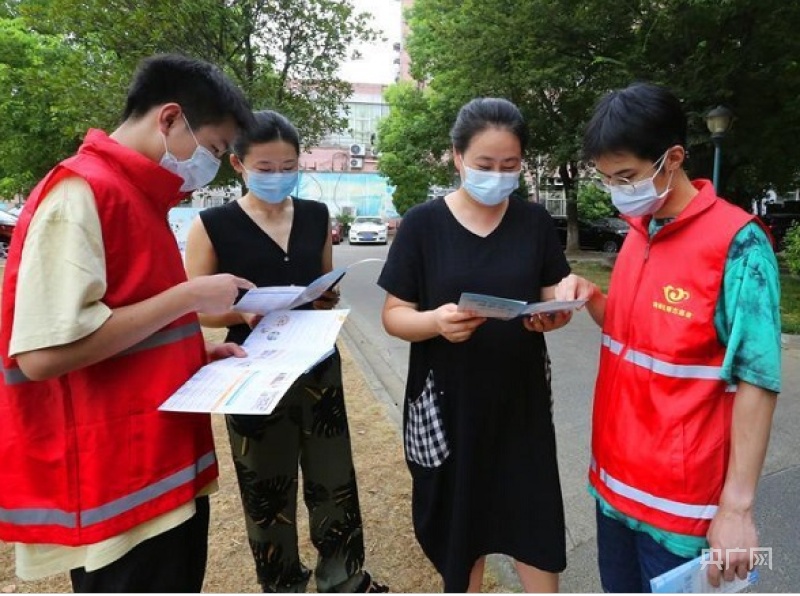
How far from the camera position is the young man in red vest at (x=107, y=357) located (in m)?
1.19

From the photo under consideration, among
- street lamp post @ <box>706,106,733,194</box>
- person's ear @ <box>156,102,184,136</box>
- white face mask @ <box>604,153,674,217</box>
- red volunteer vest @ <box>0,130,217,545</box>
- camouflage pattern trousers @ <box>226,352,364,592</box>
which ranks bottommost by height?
camouflage pattern trousers @ <box>226,352,364,592</box>

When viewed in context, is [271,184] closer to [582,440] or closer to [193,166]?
[193,166]

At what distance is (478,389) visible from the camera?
1821 millimetres

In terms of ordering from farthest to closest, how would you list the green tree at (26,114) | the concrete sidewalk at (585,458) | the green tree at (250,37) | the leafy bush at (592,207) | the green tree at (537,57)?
the leafy bush at (592,207) → the green tree at (26,114) → the green tree at (537,57) → the green tree at (250,37) → the concrete sidewalk at (585,458)

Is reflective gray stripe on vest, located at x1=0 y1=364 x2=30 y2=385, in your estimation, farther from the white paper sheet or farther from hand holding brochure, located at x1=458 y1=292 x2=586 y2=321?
hand holding brochure, located at x1=458 y1=292 x2=586 y2=321

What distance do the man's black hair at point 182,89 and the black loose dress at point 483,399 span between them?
2.20 ft

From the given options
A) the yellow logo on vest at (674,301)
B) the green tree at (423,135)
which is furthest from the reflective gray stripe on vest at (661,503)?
the green tree at (423,135)

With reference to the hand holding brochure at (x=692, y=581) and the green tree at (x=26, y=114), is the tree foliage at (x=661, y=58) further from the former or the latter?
the green tree at (x=26, y=114)

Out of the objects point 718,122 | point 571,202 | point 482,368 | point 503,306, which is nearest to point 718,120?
point 718,122

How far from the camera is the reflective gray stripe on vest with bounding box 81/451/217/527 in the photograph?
1.26m

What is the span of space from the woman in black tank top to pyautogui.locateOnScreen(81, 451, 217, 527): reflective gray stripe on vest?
73 cm

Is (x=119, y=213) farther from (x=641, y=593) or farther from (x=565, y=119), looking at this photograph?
(x=565, y=119)

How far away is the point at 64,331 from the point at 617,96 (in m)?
1.40

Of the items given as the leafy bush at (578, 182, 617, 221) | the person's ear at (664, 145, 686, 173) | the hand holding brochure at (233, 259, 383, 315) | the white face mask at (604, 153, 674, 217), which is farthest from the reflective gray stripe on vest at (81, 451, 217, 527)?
the leafy bush at (578, 182, 617, 221)
